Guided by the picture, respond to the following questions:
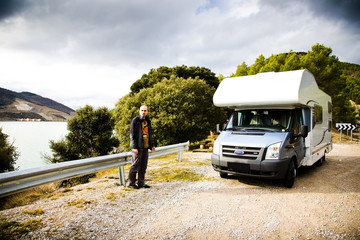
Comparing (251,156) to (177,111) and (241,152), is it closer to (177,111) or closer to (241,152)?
(241,152)

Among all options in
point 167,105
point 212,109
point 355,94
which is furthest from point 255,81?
point 355,94

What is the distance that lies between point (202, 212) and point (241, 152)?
1.96m

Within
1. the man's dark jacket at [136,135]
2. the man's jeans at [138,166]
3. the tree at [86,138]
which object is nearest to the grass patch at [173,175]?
the man's jeans at [138,166]

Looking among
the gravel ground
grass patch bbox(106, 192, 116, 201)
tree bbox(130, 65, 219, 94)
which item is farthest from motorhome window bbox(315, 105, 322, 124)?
tree bbox(130, 65, 219, 94)

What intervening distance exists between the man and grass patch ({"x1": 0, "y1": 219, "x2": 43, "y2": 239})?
2.25m

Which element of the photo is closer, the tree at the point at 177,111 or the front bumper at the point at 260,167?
the front bumper at the point at 260,167

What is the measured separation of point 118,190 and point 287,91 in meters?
5.14

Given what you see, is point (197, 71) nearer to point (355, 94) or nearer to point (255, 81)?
point (255, 81)

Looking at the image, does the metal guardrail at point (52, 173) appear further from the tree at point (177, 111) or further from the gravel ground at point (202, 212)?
the tree at point (177, 111)

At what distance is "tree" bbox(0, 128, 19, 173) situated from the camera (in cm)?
1975

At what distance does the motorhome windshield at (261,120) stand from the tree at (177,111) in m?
13.4

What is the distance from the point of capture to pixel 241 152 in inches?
208

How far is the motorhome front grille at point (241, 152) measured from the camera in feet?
16.9

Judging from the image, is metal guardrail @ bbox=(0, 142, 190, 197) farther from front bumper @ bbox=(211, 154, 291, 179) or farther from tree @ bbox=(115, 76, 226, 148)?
tree @ bbox=(115, 76, 226, 148)
